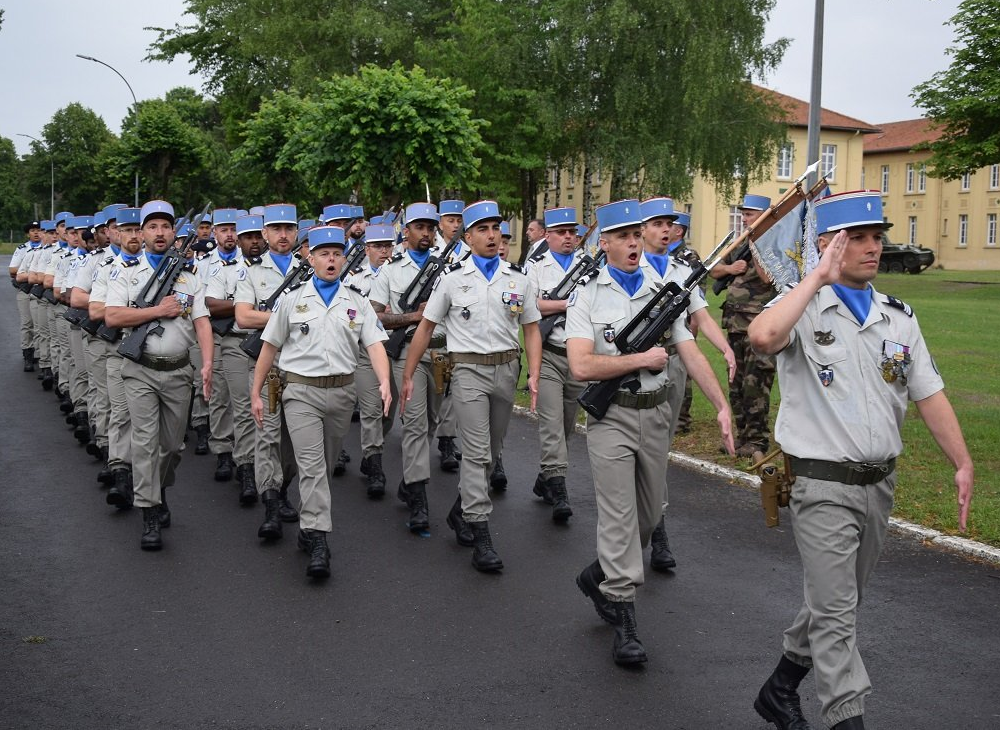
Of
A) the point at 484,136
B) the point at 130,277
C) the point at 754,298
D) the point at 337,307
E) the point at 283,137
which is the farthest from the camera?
the point at 484,136

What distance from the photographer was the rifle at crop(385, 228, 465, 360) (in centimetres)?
928

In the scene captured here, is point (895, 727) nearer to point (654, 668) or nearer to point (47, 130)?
point (654, 668)

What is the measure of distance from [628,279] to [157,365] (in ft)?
12.4

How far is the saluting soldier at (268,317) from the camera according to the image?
792 centimetres

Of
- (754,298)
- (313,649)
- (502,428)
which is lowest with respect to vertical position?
(313,649)

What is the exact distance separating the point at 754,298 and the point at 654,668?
5632 millimetres

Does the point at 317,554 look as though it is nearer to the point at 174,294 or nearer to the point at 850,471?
the point at 174,294

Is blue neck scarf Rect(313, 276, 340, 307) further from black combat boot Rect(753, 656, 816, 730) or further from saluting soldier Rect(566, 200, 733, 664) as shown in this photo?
black combat boot Rect(753, 656, 816, 730)

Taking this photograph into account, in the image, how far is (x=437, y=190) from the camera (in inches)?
843

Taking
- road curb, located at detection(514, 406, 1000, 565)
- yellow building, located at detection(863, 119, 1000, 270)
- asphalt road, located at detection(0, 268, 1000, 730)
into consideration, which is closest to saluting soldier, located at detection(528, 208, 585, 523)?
asphalt road, located at detection(0, 268, 1000, 730)

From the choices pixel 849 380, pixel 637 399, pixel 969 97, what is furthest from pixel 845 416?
pixel 969 97

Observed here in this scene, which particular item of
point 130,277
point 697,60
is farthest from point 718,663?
point 697,60

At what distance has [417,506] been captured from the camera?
8023 mm

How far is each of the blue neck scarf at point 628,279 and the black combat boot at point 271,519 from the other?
3.33 metres
